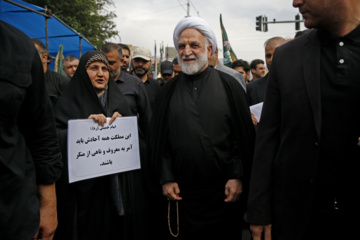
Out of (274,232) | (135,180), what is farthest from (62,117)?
(274,232)

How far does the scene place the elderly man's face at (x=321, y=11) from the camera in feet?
4.69

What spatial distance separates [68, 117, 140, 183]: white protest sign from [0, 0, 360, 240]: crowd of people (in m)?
0.12

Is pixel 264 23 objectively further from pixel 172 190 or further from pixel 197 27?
pixel 172 190

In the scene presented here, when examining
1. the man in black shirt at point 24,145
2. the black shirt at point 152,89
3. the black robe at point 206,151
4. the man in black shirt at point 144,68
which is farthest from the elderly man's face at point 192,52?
the man in black shirt at point 144,68

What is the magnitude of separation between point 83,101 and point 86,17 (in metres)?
23.0

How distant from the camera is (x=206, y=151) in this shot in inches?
→ 97.6

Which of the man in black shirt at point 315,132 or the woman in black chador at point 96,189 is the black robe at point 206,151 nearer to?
the woman in black chador at point 96,189

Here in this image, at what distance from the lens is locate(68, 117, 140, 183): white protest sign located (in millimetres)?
2537

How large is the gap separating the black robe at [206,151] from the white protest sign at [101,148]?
29cm

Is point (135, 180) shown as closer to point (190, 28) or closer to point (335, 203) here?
point (190, 28)

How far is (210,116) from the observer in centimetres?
255

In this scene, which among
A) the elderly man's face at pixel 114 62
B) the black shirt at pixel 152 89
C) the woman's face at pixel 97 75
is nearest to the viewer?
the woman's face at pixel 97 75

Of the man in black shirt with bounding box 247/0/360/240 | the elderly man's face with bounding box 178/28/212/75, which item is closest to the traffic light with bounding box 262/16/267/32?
the elderly man's face with bounding box 178/28/212/75

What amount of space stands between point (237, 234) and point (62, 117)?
6.03 feet
